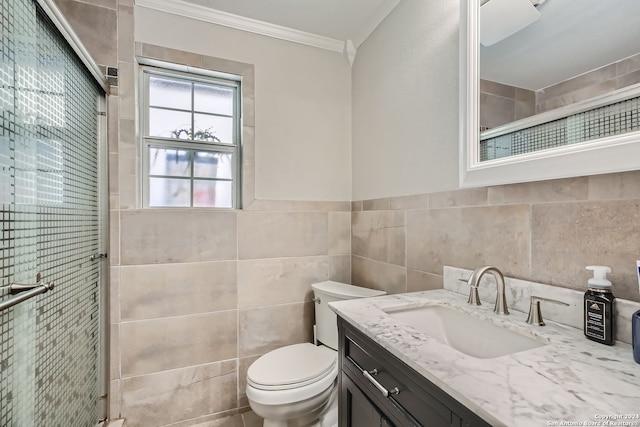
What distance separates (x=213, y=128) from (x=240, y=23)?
2.31ft

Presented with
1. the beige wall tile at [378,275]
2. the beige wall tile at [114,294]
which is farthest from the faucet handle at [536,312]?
the beige wall tile at [114,294]

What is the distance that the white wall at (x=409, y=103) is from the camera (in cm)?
129

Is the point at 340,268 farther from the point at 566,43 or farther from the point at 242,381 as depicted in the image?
the point at 566,43

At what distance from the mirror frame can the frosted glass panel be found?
147 cm

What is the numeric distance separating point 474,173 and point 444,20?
30.2 inches

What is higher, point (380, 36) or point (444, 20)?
point (380, 36)

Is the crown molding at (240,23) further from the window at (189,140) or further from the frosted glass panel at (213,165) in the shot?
the frosted glass panel at (213,165)

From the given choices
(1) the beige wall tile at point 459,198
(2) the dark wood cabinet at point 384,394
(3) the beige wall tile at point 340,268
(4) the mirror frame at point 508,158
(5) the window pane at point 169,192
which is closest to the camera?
(2) the dark wood cabinet at point 384,394

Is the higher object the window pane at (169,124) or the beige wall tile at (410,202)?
the window pane at (169,124)

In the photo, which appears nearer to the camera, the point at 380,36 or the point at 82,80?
the point at 82,80

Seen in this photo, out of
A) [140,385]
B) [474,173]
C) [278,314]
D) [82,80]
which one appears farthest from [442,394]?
[82,80]

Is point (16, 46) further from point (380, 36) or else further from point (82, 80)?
point (380, 36)

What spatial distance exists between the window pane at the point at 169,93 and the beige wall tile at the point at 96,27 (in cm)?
23

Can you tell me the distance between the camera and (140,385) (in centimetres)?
164
